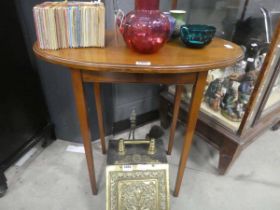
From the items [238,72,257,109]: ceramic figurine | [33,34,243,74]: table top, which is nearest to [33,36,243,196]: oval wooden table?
[33,34,243,74]: table top

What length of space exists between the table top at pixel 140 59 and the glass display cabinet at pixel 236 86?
38 cm

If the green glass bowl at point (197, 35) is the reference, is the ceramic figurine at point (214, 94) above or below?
below

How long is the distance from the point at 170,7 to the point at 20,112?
3.42 ft

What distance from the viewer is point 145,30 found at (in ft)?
2.04

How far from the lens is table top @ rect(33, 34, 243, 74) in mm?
580

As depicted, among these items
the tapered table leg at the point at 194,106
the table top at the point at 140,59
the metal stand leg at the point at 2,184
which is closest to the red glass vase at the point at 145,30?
the table top at the point at 140,59

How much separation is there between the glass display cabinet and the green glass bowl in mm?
386

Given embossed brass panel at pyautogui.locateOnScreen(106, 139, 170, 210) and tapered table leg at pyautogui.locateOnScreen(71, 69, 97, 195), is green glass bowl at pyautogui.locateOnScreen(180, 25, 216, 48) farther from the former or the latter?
embossed brass panel at pyautogui.locateOnScreen(106, 139, 170, 210)

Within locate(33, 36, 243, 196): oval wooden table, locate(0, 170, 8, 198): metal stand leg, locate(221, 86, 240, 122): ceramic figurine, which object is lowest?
locate(0, 170, 8, 198): metal stand leg

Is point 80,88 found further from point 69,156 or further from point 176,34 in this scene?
point 69,156

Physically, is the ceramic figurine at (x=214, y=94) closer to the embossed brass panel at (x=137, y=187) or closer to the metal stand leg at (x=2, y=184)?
the embossed brass panel at (x=137, y=187)

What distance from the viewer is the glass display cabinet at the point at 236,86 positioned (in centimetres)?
100

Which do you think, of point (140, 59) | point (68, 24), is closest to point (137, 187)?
point (140, 59)

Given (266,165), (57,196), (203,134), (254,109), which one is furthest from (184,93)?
(57,196)
